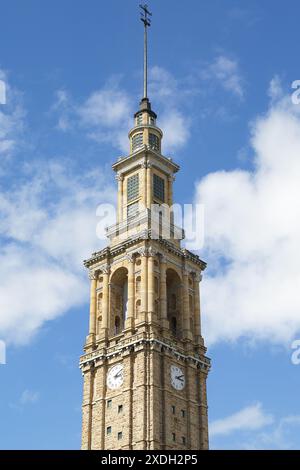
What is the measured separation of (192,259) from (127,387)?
22.4 meters

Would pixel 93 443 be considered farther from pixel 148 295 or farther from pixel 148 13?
pixel 148 13

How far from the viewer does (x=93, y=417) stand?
103 meters

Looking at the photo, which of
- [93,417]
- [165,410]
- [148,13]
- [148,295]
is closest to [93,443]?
[93,417]

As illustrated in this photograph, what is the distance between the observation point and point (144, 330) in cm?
10375

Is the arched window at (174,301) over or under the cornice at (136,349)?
over

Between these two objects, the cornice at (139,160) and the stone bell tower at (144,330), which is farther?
the cornice at (139,160)

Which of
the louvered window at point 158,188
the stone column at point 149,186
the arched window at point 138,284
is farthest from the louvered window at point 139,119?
the arched window at point 138,284

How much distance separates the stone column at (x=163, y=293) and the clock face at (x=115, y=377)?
7658mm

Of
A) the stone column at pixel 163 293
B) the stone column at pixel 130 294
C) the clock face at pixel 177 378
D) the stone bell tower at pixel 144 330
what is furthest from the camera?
the stone column at pixel 163 293

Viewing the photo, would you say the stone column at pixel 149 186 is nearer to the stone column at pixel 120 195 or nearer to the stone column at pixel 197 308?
the stone column at pixel 120 195

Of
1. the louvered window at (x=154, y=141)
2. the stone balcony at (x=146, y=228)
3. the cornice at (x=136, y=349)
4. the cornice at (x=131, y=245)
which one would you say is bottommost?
the cornice at (x=136, y=349)

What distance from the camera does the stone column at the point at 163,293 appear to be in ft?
351

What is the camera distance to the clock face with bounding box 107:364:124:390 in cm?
10312

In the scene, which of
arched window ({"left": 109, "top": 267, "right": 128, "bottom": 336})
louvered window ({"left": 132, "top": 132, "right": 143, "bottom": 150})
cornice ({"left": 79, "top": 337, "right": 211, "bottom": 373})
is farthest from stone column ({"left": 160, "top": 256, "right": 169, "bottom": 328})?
louvered window ({"left": 132, "top": 132, "right": 143, "bottom": 150})
